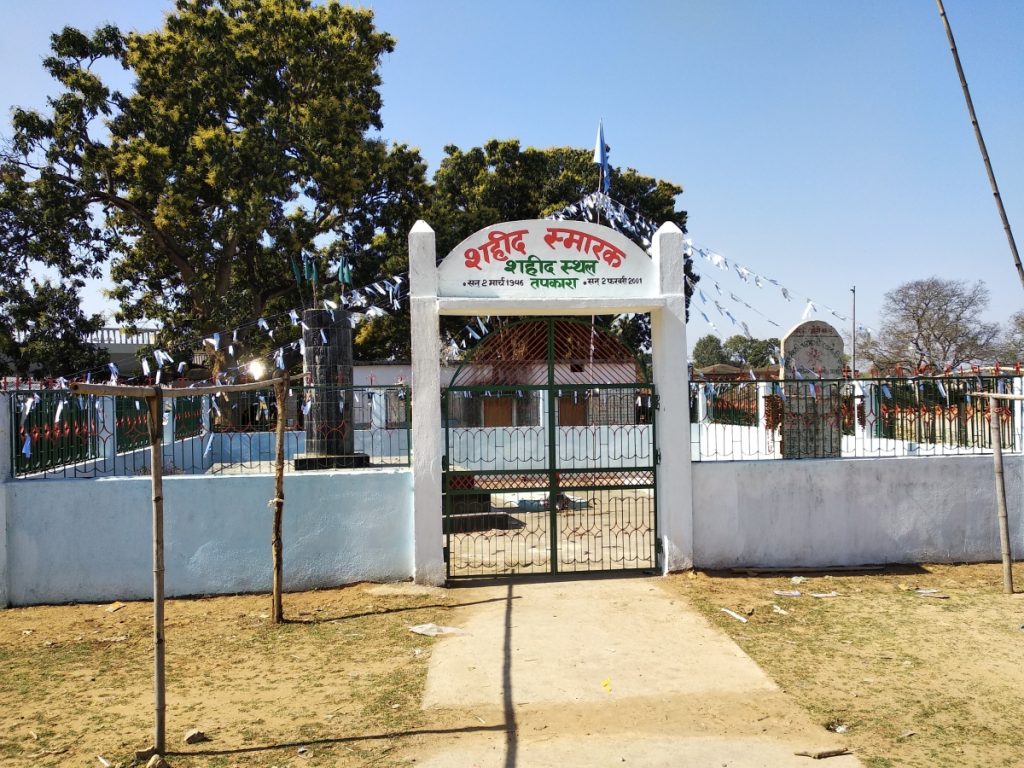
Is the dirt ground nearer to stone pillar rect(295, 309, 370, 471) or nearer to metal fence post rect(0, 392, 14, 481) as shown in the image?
metal fence post rect(0, 392, 14, 481)

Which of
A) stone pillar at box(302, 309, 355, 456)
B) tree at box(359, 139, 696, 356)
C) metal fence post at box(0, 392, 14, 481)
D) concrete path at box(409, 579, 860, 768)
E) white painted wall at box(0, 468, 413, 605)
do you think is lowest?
concrete path at box(409, 579, 860, 768)

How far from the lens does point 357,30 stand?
68.0ft

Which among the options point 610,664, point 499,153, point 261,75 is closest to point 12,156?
point 261,75

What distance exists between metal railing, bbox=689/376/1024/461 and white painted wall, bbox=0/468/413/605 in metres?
3.98

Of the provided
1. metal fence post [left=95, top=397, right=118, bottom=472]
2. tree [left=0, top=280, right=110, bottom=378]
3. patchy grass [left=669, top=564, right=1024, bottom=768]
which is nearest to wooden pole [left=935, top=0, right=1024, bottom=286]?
patchy grass [left=669, top=564, right=1024, bottom=768]

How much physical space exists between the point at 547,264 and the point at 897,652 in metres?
5.04

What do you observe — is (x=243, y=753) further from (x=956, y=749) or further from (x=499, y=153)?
(x=499, y=153)

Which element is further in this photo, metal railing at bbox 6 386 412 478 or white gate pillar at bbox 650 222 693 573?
white gate pillar at bbox 650 222 693 573

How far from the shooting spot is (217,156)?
17.8 m

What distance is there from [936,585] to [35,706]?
853cm

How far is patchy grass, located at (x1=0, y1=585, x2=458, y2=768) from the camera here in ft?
14.7

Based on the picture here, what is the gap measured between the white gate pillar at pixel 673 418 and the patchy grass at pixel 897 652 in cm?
47

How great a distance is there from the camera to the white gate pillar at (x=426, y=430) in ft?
25.9

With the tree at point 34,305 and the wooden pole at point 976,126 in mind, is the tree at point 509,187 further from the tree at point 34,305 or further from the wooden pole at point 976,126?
the wooden pole at point 976,126
